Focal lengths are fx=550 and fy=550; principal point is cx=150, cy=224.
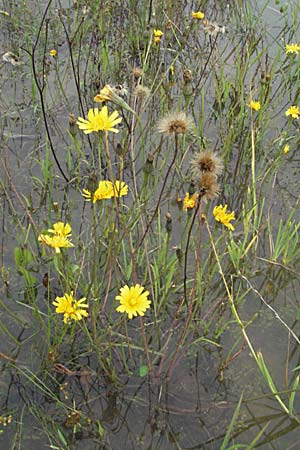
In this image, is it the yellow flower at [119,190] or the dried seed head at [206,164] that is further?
the yellow flower at [119,190]

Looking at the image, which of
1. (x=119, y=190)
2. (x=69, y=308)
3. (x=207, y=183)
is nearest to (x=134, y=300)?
(x=69, y=308)

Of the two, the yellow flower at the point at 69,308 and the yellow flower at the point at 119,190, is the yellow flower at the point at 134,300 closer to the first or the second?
the yellow flower at the point at 69,308

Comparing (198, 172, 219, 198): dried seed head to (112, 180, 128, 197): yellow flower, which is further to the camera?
(112, 180, 128, 197): yellow flower

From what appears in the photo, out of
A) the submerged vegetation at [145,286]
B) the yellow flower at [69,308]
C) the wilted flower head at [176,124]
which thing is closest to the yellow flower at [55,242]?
the submerged vegetation at [145,286]

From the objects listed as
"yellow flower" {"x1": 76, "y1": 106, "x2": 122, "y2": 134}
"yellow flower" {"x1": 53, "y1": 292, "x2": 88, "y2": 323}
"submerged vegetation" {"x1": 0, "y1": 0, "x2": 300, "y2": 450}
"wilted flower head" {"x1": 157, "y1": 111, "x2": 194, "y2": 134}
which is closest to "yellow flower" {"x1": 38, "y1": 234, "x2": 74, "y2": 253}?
"submerged vegetation" {"x1": 0, "y1": 0, "x2": 300, "y2": 450}

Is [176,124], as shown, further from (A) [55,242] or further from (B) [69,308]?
(B) [69,308]

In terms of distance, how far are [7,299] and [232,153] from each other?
50.6 inches

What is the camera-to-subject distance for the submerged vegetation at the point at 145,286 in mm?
1533

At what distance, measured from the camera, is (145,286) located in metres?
1.88

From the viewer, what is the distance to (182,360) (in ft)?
5.71

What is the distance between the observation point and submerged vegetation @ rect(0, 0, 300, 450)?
5.03 ft

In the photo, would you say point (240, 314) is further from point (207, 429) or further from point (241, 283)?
point (207, 429)

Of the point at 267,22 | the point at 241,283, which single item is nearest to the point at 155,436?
the point at 241,283

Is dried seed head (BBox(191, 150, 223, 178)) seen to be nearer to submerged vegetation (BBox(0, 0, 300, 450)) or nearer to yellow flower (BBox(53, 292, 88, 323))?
submerged vegetation (BBox(0, 0, 300, 450))
